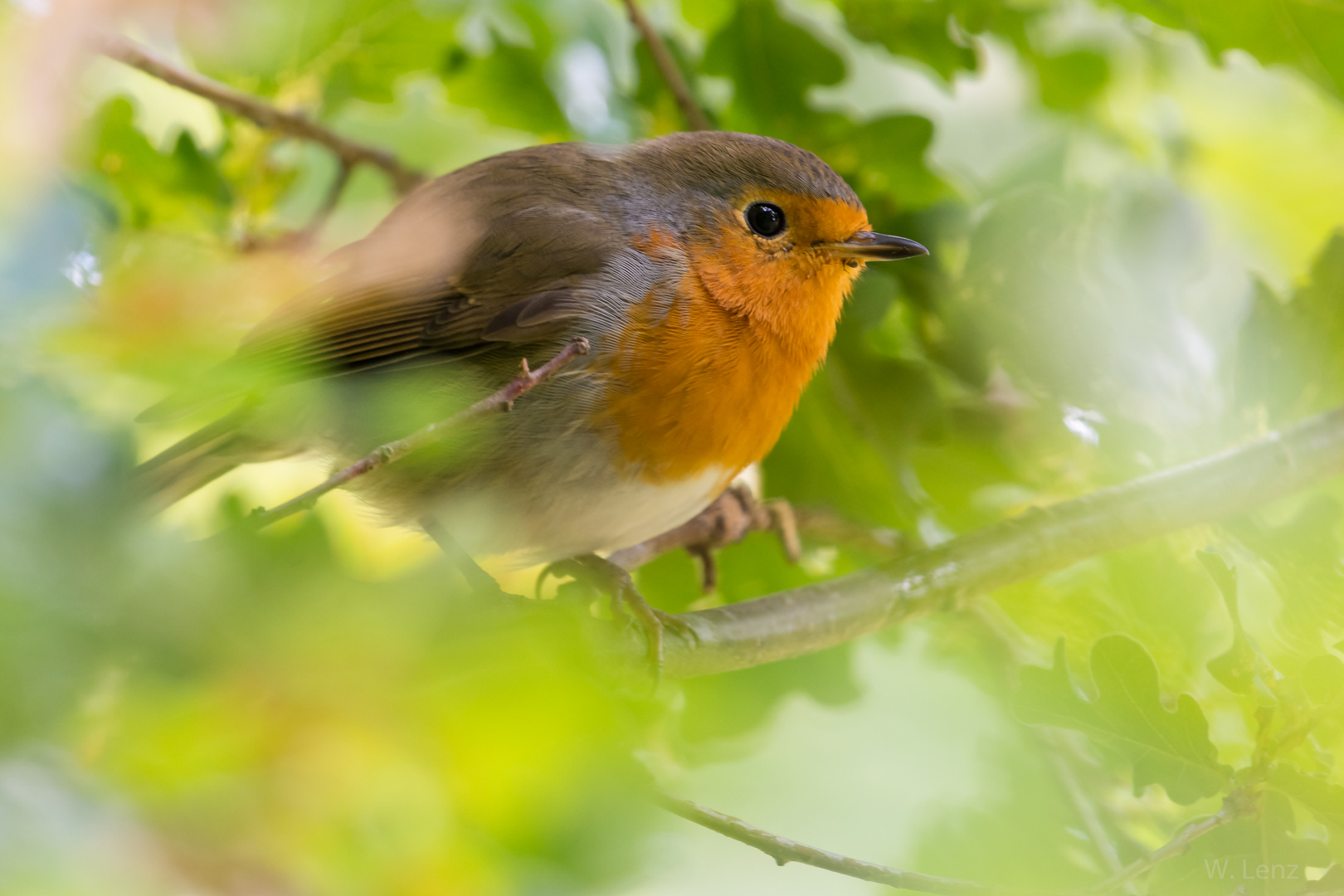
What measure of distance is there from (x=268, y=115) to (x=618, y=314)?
18.7 inches

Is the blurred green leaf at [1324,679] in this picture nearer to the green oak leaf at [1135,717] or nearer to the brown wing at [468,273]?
the green oak leaf at [1135,717]

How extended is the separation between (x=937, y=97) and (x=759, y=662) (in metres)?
1.16

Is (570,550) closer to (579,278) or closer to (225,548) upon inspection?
(579,278)

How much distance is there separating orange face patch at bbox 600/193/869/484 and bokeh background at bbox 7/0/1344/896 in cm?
16

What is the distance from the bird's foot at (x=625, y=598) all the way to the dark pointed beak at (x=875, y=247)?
45 centimetres

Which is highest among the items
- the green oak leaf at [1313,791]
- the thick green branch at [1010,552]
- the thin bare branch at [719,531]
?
the green oak leaf at [1313,791]

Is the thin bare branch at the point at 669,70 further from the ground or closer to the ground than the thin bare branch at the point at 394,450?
closer to the ground

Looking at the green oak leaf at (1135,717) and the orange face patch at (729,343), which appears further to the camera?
the orange face patch at (729,343)

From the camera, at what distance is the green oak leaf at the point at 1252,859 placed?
681 millimetres

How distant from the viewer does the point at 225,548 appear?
36 centimetres

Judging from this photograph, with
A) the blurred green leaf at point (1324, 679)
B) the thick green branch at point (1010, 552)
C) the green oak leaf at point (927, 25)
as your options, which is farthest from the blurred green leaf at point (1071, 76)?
the blurred green leaf at point (1324, 679)

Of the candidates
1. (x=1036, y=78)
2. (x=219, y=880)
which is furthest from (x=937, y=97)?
(x=219, y=880)

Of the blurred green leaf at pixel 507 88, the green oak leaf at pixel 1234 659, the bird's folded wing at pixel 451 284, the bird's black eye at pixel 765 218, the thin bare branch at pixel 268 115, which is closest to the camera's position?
the green oak leaf at pixel 1234 659

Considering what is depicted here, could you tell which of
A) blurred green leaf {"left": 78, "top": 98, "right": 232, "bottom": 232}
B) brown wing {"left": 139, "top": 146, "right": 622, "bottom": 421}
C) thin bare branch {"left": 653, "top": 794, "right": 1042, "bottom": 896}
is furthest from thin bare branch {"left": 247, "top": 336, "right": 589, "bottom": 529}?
blurred green leaf {"left": 78, "top": 98, "right": 232, "bottom": 232}
